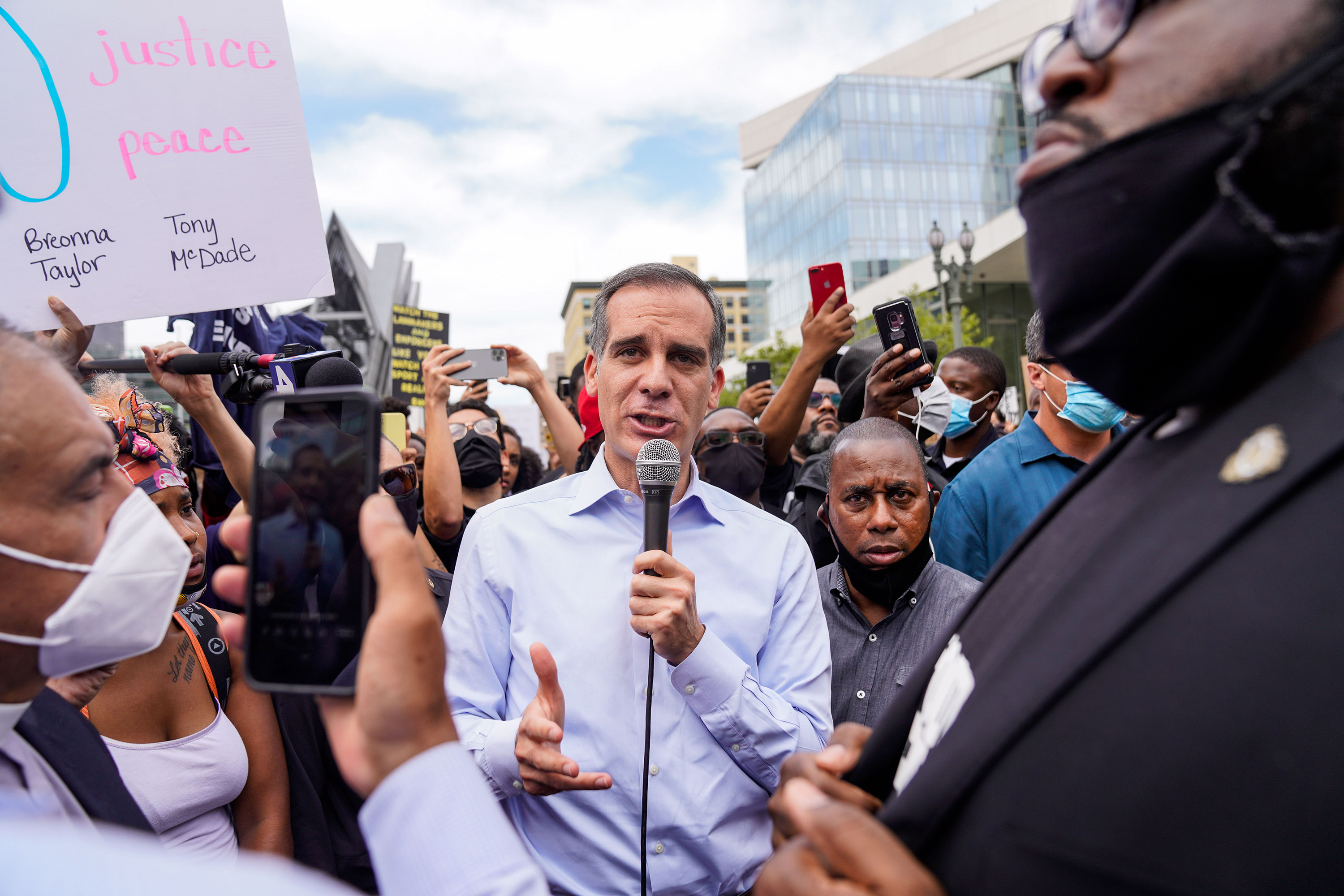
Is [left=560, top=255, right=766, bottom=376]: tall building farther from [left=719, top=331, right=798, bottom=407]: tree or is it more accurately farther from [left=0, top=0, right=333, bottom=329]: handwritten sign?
[left=0, top=0, right=333, bottom=329]: handwritten sign

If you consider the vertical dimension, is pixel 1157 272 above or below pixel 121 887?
above

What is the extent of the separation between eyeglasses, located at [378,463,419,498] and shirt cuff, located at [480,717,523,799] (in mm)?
1671

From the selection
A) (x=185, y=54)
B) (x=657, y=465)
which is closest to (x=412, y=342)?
(x=185, y=54)

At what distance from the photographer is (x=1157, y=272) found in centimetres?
101

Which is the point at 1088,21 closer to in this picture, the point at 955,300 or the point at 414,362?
the point at 414,362

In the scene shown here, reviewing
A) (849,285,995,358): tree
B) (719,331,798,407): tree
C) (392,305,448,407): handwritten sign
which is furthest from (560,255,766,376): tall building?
(392,305,448,407): handwritten sign

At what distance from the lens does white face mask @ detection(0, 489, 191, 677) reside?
1253 mm

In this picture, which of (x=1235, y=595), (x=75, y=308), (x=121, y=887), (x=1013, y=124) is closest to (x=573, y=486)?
(x=75, y=308)

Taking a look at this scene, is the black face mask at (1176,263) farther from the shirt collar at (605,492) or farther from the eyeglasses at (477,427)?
the eyeglasses at (477,427)

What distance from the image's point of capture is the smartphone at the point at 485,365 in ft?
17.6

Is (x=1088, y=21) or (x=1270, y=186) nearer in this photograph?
(x=1270, y=186)

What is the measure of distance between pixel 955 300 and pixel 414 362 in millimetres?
13653

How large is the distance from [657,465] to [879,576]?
4.95 ft

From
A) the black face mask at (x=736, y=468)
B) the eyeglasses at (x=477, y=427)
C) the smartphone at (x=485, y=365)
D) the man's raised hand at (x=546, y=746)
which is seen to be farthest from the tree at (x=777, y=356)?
the man's raised hand at (x=546, y=746)
